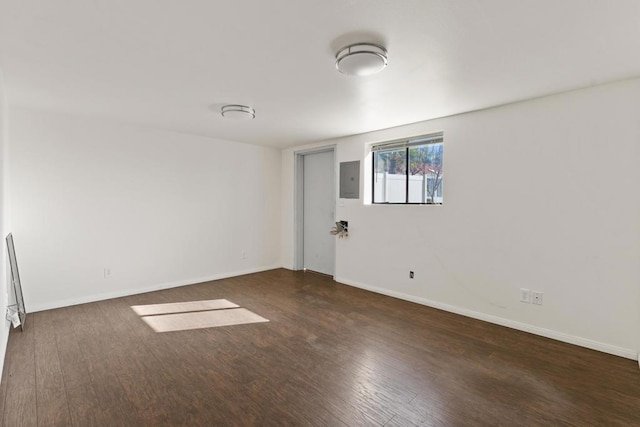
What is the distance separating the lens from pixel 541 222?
2932 mm

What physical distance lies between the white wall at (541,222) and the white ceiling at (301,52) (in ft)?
1.01

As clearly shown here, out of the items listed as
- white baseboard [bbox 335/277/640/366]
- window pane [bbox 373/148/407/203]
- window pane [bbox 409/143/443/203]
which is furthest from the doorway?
window pane [bbox 409/143/443/203]

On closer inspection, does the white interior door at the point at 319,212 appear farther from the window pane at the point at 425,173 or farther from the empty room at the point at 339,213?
the window pane at the point at 425,173

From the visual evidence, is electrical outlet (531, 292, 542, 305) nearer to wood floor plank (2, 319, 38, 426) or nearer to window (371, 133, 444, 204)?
window (371, 133, 444, 204)

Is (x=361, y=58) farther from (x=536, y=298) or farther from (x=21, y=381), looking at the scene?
(x=21, y=381)

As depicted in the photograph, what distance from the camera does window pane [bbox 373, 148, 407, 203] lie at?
4184mm

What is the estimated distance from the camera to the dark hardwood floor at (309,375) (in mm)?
1843

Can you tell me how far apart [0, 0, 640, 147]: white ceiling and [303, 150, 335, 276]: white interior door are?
2.07 meters

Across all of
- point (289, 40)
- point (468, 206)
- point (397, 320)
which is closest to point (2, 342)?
point (289, 40)

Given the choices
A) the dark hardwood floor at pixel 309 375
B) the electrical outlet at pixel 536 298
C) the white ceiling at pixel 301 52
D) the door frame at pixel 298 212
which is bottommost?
the dark hardwood floor at pixel 309 375

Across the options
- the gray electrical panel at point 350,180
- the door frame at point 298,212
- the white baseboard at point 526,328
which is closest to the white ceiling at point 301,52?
the gray electrical panel at point 350,180

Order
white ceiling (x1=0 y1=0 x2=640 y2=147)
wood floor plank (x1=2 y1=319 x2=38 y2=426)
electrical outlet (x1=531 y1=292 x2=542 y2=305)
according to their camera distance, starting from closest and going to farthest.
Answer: white ceiling (x1=0 y1=0 x2=640 y2=147) < wood floor plank (x1=2 y1=319 x2=38 y2=426) < electrical outlet (x1=531 y1=292 x2=542 y2=305)

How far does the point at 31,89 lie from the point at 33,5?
1651mm

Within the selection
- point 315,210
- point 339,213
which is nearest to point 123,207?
point 315,210
